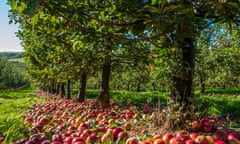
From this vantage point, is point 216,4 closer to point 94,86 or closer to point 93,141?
point 93,141

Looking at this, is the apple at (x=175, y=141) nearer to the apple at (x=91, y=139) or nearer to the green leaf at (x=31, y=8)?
the apple at (x=91, y=139)

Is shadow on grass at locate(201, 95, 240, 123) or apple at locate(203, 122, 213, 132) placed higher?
apple at locate(203, 122, 213, 132)

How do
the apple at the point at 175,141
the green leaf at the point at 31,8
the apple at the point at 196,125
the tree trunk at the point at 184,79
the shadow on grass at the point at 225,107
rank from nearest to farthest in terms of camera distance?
1. the green leaf at the point at 31,8
2. the apple at the point at 175,141
3. the apple at the point at 196,125
4. the tree trunk at the point at 184,79
5. the shadow on grass at the point at 225,107

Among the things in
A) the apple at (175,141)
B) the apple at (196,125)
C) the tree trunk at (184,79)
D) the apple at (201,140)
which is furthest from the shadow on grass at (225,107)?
the apple at (175,141)

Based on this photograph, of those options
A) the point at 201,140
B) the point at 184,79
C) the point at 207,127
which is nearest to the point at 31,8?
the point at 201,140

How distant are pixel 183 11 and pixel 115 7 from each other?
6.07ft

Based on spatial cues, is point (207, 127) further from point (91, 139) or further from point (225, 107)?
point (225, 107)

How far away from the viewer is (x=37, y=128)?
5402 mm

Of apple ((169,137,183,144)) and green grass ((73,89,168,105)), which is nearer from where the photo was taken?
apple ((169,137,183,144))

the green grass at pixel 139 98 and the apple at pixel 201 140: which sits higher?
the apple at pixel 201 140

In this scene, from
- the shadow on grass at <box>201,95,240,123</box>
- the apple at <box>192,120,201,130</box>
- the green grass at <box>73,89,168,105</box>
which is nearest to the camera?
the apple at <box>192,120,201,130</box>

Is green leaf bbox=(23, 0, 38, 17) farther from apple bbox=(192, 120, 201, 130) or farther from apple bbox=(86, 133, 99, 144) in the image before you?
apple bbox=(192, 120, 201, 130)

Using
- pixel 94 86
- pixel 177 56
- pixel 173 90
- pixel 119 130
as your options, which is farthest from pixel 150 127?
pixel 94 86

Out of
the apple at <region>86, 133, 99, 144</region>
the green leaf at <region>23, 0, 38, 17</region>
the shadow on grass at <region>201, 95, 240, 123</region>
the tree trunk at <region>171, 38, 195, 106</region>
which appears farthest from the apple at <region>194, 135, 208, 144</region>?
the shadow on grass at <region>201, 95, 240, 123</region>
